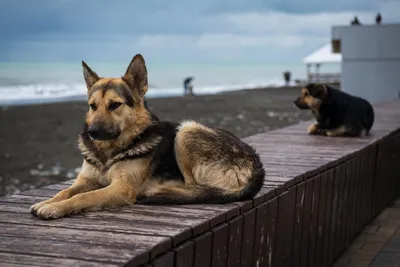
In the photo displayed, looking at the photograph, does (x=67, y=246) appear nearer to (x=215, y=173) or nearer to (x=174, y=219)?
→ (x=174, y=219)

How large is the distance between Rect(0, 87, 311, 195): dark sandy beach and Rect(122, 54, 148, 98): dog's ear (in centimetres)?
679

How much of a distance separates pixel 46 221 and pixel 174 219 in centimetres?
73

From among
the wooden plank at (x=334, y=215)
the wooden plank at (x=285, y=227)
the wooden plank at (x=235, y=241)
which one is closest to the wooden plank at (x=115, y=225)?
the wooden plank at (x=235, y=241)

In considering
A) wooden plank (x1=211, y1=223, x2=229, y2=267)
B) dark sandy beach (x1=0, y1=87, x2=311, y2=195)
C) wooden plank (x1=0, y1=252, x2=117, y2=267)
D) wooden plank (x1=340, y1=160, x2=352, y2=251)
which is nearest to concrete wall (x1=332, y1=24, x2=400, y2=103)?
dark sandy beach (x1=0, y1=87, x2=311, y2=195)

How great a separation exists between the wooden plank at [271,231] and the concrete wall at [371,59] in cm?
2065

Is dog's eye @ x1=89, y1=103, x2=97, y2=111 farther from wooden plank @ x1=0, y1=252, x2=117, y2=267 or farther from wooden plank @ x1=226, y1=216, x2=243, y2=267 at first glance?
wooden plank @ x1=0, y1=252, x2=117, y2=267

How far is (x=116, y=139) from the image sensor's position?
→ 177 inches

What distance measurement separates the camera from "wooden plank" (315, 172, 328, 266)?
18.9ft

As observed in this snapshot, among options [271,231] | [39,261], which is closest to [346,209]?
[271,231]

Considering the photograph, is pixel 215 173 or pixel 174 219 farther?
pixel 215 173

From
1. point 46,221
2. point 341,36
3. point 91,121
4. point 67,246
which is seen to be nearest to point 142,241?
point 67,246

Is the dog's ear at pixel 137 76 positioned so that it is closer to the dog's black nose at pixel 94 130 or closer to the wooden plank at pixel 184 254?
the dog's black nose at pixel 94 130

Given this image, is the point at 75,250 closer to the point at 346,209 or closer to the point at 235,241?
the point at 235,241

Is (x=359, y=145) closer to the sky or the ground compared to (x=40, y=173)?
closer to the sky
